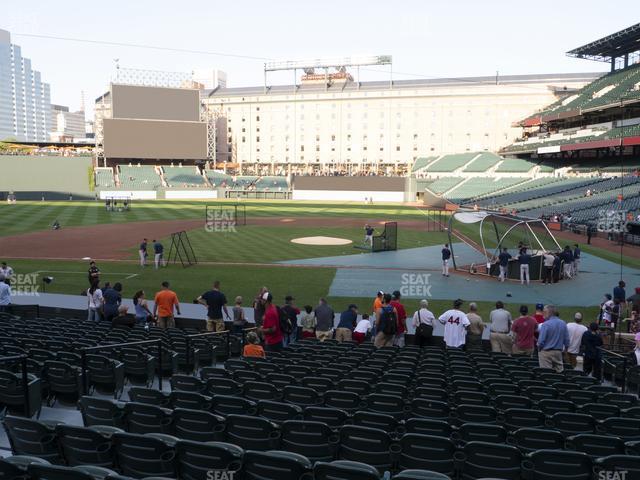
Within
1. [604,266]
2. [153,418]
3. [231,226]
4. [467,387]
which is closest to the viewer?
[153,418]

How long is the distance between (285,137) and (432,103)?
31.6 metres

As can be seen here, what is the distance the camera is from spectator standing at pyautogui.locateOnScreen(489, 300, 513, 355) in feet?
46.8

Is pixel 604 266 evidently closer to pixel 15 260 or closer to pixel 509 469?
pixel 509 469

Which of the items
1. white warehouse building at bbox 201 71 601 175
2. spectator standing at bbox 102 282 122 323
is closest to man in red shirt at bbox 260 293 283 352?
spectator standing at bbox 102 282 122 323

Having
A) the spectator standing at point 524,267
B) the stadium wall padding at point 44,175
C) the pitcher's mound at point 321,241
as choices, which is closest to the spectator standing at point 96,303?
the spectator standing at point 524,267

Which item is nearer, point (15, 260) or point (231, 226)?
point (15, 260)

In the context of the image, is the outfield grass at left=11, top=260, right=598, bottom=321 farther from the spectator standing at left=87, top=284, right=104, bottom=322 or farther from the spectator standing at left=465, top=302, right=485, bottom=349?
the spectator standing at left=87, top=284, right=104, bottom=322

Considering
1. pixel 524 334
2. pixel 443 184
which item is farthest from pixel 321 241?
pixel 443 184

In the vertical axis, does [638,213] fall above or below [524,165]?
below

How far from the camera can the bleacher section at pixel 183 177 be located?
94312mm

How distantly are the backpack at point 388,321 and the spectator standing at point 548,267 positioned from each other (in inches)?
588

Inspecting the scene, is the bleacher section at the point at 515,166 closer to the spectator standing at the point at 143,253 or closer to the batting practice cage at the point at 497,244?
the batting practice cage at the point at 497,244

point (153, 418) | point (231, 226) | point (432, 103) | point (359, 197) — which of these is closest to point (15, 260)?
point (231, 226)

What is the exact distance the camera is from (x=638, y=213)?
43.0 m
